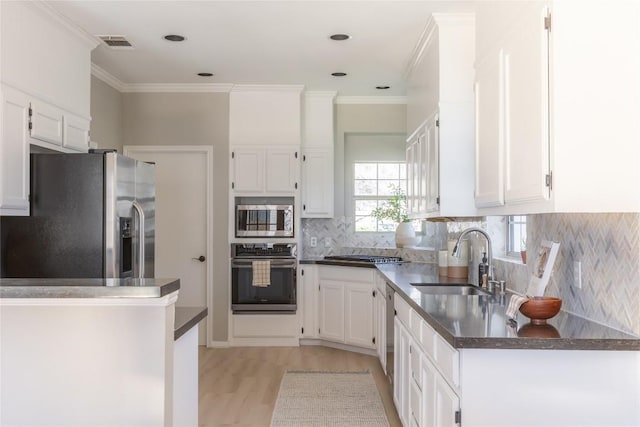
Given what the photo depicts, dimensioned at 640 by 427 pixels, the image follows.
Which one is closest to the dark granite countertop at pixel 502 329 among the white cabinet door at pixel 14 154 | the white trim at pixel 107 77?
the white cabinet door at pixel 14 154

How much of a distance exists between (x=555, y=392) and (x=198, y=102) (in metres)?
4.53

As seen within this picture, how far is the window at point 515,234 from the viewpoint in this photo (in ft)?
10.8

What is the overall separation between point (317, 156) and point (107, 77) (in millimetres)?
2175

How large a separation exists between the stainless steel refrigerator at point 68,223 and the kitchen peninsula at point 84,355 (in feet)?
3.67

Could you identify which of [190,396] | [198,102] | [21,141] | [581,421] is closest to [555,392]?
[581,421]

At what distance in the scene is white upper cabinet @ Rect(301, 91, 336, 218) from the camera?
5773 millimetres

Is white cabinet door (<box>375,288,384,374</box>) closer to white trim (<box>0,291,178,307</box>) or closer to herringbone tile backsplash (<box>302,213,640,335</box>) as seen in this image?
herringbone tile backsplash (<box>302,213,640,335</box>)

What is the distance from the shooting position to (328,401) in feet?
12.8

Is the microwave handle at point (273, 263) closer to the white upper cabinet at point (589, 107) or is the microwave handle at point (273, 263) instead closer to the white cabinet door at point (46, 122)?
the white cabinet door at point (46, 122)

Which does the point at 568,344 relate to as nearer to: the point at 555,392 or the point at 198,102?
the point at 555,392

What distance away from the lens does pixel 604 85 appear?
1.84 m

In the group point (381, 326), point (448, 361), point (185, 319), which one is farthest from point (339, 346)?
point (448, 361)

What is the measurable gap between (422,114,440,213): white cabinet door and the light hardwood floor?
1.43m

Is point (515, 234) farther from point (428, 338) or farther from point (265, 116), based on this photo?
point (265, 116)
